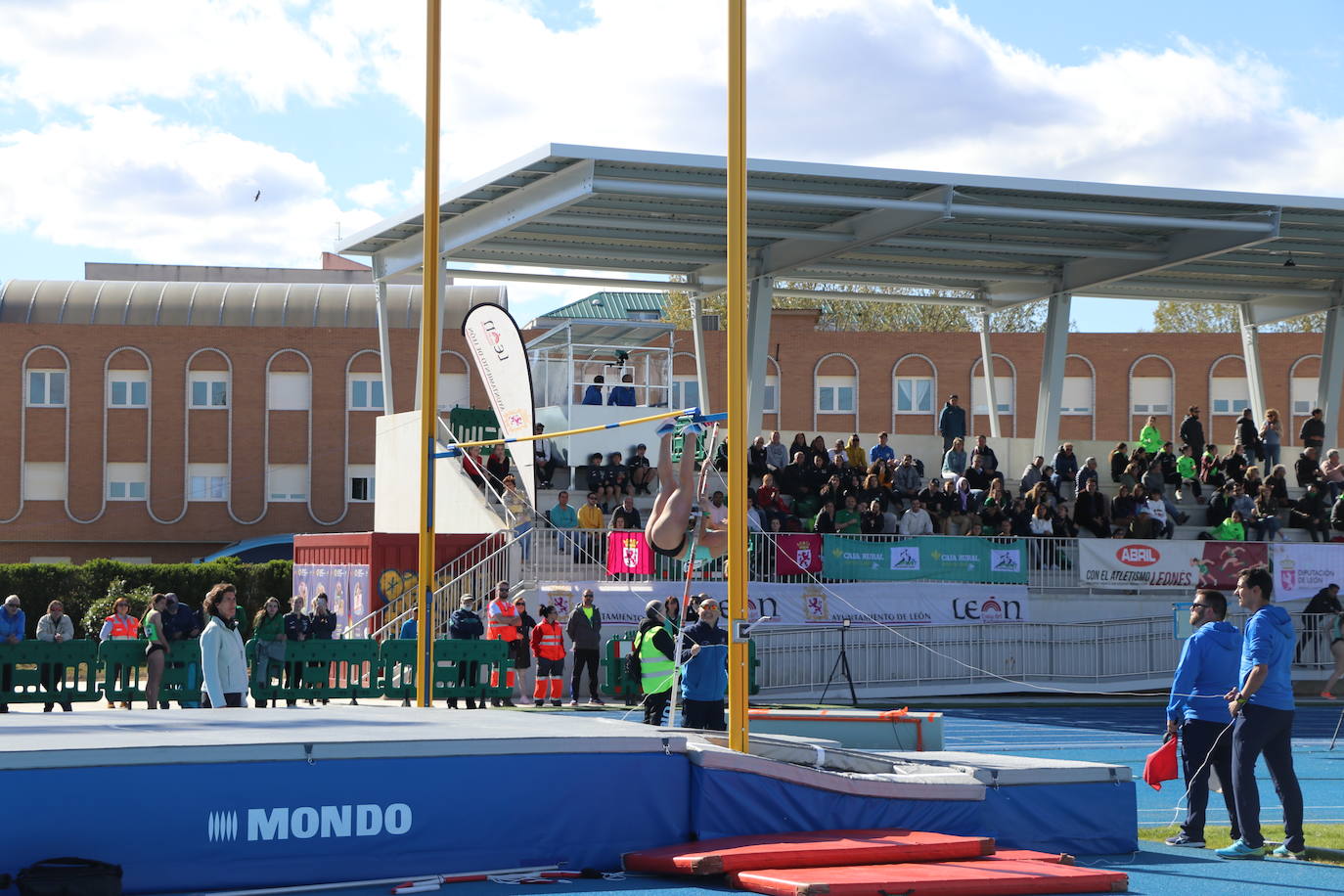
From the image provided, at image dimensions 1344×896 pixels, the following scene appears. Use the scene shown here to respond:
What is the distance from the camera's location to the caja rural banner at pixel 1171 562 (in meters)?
29.0

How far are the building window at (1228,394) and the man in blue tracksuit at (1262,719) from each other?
2181 inches

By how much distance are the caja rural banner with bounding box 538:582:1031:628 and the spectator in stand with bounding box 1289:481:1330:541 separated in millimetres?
7615

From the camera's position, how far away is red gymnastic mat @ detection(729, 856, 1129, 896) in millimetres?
9031

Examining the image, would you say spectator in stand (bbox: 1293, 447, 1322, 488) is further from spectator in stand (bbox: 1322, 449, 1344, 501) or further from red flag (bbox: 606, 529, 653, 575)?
red flag (bbox: 606, 529, 653, 575)

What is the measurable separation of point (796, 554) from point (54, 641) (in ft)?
39.3

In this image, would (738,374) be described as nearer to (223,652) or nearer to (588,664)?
(223,652)

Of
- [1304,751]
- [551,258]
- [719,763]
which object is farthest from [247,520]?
[719,763]

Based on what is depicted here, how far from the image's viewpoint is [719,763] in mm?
10477

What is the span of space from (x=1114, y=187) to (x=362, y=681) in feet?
53.2

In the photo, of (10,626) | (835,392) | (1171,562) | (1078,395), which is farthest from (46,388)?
(1171,562)

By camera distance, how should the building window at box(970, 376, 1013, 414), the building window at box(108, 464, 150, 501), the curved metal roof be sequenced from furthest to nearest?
1. the building window at box(970, 376, 1013, 414)
2. the curved metal roof
3. the building window at box(108, 464, 150, 501)

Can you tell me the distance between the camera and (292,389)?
58.5 m

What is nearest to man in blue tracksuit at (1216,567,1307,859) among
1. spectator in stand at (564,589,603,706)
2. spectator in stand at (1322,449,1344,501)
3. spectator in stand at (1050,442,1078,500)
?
spectator in stand at (564,589,603,706)

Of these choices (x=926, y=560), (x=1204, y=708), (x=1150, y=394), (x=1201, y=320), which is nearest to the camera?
(x=1204, y=708)
